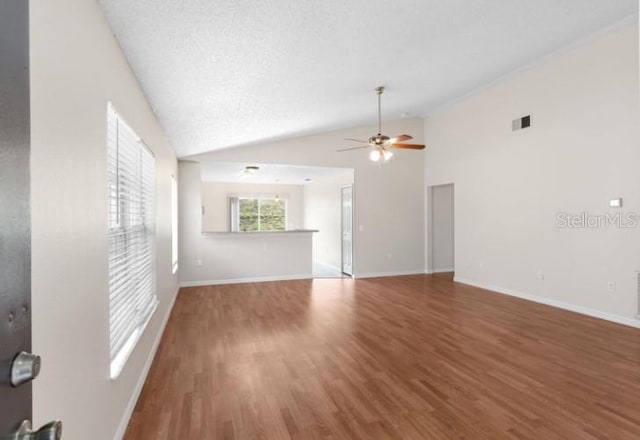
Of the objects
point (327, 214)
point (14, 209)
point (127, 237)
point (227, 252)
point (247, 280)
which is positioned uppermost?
point (327, 214)

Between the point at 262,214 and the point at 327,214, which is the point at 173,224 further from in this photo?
the point at 262,214

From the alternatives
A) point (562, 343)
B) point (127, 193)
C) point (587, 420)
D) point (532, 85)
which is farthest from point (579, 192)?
point (127, 193)

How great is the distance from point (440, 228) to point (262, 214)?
5.56 meters

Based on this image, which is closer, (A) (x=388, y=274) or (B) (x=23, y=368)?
(B) (x=23, y=368)

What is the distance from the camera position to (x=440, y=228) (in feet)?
25.1

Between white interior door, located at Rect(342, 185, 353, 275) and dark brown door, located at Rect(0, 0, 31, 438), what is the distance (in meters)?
6.62

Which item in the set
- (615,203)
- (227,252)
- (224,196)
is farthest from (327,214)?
(615,203)

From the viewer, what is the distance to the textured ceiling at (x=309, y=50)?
78.7 inches

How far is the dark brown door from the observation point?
1.70 ft

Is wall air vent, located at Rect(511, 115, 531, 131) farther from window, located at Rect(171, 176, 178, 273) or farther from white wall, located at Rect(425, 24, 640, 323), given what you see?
window, located at Rect(171, 176, 178, 273)

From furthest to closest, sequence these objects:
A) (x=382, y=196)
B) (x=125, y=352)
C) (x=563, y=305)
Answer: (x=382, y=196), (x=563, y=305), (x=125, y=352)

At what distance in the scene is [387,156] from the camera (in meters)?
4.71

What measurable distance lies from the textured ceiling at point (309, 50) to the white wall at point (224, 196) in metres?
4.93

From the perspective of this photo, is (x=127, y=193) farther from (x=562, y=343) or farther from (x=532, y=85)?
(x=532, y=85)
